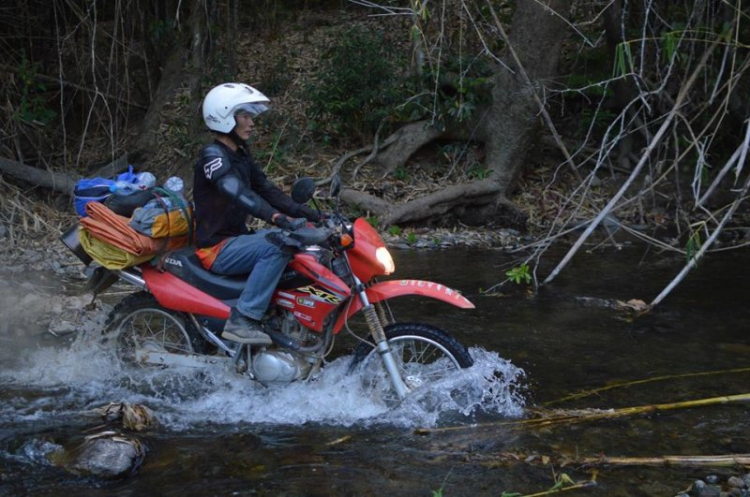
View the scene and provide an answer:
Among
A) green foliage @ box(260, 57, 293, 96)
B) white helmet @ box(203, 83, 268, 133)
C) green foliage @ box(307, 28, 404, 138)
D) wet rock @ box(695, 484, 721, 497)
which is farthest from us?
green foliage @ box(260, 57, 293, 96)

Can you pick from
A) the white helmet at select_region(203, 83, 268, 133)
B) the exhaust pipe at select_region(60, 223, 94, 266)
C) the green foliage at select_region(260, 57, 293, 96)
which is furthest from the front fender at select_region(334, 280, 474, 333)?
the green foliage at select_region(260, 57, 293, 96)

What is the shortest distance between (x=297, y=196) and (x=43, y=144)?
7.67 meters

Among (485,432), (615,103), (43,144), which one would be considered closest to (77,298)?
(485,432)

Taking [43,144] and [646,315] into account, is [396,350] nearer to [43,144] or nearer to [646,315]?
[646,315]

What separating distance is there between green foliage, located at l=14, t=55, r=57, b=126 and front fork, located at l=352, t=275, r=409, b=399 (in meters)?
7.53

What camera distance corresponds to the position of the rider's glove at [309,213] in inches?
200

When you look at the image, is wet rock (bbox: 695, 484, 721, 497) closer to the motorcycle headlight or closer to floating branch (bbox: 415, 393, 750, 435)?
floating branch (bbox: 415, 393, 750, 435)

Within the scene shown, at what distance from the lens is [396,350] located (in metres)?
5.04

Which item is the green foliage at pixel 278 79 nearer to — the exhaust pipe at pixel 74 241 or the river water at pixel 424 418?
the river water at pixel 424 418

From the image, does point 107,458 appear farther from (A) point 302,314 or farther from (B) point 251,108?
→ (B) point 251,108

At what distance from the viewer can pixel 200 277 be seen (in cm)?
525

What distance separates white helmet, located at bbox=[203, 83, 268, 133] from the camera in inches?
197

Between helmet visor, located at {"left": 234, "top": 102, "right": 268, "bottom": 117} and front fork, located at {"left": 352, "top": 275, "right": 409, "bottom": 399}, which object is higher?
helmet visor, located at {"left": 234, "top": 102, "right": 268, "bottom": 117}

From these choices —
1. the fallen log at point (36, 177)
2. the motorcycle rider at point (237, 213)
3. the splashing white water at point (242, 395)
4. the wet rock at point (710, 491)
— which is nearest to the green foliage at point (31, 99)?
the fallen log at point (36, 177)
